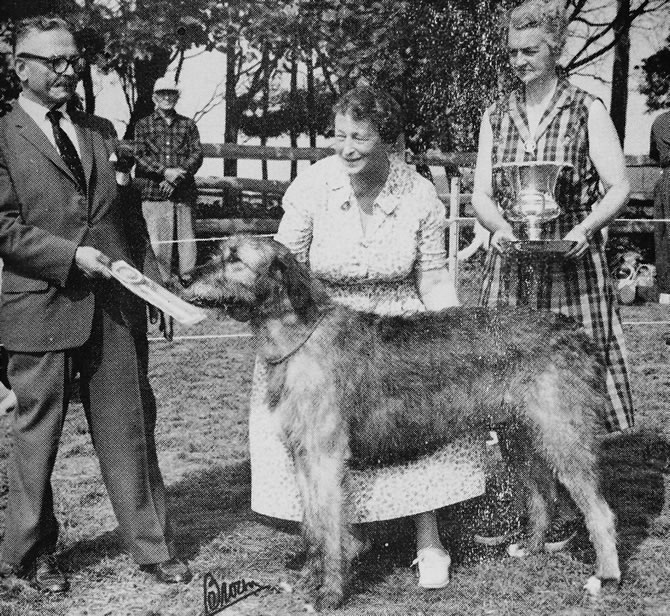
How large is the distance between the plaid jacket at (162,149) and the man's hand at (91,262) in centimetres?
468

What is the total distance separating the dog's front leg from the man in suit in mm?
679

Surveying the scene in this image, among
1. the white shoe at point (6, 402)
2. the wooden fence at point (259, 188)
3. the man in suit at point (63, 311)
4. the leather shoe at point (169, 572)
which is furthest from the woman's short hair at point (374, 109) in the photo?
the wooden fence at point (259, 188)

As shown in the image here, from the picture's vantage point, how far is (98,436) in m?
3.37

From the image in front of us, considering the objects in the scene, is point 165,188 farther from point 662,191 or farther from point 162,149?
point 662,191

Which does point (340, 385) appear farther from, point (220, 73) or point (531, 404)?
point (220, 73)

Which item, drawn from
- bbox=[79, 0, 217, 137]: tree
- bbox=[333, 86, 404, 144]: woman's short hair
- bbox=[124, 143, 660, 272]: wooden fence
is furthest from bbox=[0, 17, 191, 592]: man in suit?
bbox=[124, 143, 660, 272]: wooden fence

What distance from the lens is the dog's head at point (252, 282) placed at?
3141mm

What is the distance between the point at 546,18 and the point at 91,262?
2.10m

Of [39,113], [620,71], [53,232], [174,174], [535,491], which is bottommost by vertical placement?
[535,491]

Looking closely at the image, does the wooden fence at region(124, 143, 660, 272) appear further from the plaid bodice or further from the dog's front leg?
the dog's front leg

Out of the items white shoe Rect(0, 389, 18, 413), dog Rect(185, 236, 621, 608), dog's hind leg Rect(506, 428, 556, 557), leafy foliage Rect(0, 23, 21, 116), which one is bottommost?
dog's hind leg Rect(506, 428, 556, 557)

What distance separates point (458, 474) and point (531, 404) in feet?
1.65

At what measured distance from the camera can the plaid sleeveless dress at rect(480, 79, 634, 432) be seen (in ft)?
11.4

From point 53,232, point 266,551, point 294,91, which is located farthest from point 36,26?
point 294,91
